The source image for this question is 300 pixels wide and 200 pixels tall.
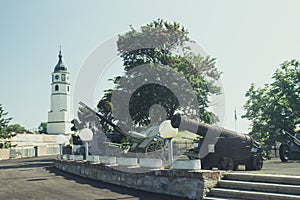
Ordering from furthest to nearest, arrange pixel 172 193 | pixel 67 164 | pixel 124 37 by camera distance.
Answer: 1. pixel 124 37
2. pixel 67 164
3. pixel 172 193

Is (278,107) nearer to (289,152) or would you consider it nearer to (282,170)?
(289,152)

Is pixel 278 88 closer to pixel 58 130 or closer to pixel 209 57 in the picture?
pixel 209 57

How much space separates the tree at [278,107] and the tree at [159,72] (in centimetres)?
415

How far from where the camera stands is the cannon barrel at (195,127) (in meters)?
12.3

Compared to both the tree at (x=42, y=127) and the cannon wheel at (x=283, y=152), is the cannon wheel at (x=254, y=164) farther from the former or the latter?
the tree at (x=42, y=127)

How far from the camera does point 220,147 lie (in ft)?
41.4

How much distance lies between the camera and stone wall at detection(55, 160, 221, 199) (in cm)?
941

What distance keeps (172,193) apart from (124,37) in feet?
74.8

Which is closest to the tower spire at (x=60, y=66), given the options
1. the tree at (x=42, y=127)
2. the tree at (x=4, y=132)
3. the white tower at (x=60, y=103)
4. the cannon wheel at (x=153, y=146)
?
the white tower at (x=60, y=103)

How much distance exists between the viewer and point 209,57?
109 ft

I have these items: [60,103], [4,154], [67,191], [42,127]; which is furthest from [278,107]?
[42,127]

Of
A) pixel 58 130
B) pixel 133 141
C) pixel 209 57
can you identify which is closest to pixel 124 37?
pixel 209 57

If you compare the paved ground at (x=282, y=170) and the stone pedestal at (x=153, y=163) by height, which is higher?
the stone pedestal at (x=153, y=163)

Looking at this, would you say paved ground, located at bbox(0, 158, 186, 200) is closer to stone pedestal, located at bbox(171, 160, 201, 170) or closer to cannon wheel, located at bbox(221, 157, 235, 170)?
stone pedestal, located at bbox(171, 160, 201, 170)
